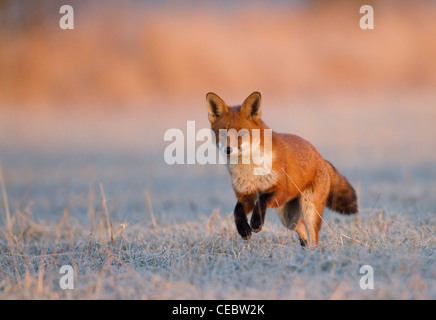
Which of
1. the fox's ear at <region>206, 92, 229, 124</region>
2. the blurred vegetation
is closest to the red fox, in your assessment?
the fox's ear at <region>206, 92, 229, 124</region>

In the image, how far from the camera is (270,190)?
6.11m

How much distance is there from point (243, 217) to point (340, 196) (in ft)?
5.55

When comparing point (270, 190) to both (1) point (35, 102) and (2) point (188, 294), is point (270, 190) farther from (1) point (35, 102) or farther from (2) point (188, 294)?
(1) point (35, 102)

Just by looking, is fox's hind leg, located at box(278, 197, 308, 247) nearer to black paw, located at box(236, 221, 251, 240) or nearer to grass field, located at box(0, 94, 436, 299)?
grass field, located at box(0, 94, 436, 299)

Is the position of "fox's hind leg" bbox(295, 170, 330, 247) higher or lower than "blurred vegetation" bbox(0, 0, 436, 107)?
lower

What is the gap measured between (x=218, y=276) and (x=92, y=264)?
156 centimetres

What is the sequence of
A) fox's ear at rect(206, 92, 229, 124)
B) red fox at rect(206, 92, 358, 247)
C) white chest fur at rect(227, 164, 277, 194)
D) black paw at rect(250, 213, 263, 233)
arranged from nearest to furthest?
black paw at rect(250, 213, 263, 233) < red fox at rect(206, 92, 358, 247) < white chest fur at rect(227, 164, 277, 194) < fox's ear at rect(206, 92, 229, 124)

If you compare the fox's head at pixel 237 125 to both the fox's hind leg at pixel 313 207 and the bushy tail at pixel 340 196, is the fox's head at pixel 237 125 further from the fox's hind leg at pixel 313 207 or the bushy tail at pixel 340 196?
the bushy tail at pixel 340 196

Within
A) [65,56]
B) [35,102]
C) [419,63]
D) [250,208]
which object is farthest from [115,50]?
[250,208]

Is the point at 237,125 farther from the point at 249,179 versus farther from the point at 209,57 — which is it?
the point at 209,57

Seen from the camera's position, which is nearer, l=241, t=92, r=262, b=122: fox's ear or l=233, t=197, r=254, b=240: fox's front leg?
l=233, t=197, r=254, b=240: fox's front leg

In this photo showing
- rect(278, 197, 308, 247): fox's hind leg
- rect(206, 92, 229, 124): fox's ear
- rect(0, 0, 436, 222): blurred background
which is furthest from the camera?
rect(0, 0, 436, 222): blurred background

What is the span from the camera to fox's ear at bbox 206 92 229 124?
6258mm

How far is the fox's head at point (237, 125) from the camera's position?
596cm
